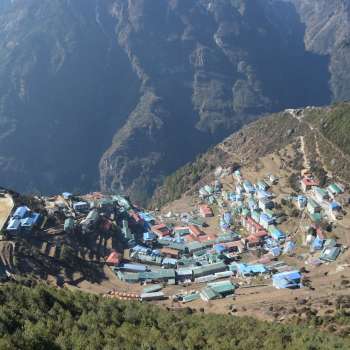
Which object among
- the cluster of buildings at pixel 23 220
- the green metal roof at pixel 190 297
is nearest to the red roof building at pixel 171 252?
the green metal roof at pixel 190 297

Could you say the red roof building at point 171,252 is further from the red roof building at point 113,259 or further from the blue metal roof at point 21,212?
the blue metal roof at point 21,212

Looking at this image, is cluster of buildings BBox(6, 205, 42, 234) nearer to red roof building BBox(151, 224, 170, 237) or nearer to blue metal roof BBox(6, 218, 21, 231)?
blue metal roof BBox(6, 218, 21, 231)

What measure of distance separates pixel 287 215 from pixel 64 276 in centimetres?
5061

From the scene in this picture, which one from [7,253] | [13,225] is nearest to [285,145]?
[13,225]

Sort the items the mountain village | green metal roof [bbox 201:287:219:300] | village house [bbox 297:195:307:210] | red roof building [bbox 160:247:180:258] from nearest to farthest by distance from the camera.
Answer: green metal roof [bbox 201:287:219:300]
the mountain village
red roof building [bbox 160:247:180:258]
village house [bbox 297:195:307:210]

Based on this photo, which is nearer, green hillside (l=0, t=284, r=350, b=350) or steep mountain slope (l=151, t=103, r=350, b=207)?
green hillside (l=0, t=284, r=350, b=350)

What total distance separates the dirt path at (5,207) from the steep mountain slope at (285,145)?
205ft

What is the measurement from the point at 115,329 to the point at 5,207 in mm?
60567

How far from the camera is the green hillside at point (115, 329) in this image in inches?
1497

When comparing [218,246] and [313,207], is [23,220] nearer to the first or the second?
[218,246]

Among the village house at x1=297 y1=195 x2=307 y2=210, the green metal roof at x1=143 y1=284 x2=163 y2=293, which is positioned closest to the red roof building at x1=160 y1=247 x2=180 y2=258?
the green metal roof at x1=143 y1=284 x2=163 y2=293

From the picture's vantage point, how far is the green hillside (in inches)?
1497

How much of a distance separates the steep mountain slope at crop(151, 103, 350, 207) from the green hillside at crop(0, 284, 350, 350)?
232 ft

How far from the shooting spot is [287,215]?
109 m
